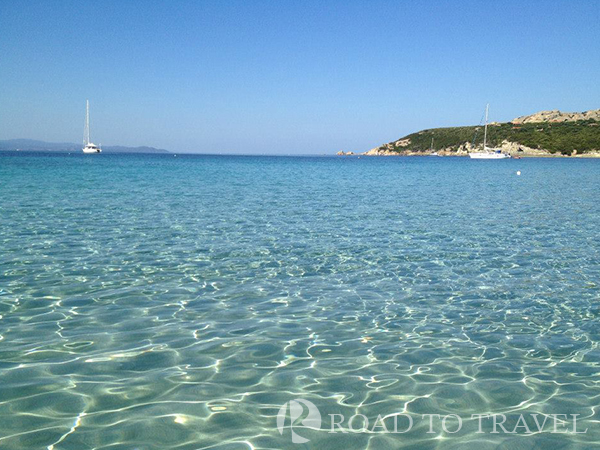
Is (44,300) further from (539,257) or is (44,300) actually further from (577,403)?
(539,257)

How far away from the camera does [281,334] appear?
6641 mm

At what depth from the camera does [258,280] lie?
368 inches

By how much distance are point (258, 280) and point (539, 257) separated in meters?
7.19

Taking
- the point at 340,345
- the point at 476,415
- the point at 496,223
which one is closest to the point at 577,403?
the point at 476,415

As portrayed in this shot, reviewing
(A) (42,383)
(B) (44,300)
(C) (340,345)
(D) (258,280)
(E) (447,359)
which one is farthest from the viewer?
(D) (258,280)

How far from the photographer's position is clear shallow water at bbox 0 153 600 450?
4.46 meters

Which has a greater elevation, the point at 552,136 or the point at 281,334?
the point at 552,136

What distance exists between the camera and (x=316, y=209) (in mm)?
20906

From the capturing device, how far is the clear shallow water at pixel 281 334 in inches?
176

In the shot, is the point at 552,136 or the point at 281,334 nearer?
the point at 281,334

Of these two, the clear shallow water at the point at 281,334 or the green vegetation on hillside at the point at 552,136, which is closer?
the clear shallow water at the point at 281,334

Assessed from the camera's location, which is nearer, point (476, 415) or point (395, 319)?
point (476, 415)

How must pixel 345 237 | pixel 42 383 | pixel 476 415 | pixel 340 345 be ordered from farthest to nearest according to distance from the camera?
pixel 345 237 < pixel 340 345 < pixel 42 383 < pixel 476 415

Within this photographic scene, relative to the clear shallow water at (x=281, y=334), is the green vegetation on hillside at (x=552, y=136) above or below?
above
